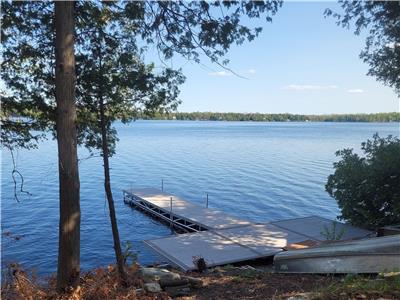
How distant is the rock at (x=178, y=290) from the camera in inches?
277

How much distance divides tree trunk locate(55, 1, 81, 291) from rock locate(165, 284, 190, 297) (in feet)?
7.57

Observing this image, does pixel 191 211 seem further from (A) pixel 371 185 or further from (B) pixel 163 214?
(A) pixel 371 185

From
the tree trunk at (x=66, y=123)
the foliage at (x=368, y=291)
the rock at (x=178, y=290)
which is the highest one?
the tree trunk at (x=66, y=123)

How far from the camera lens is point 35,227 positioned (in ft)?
69.6

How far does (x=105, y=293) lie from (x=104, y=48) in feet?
15.3

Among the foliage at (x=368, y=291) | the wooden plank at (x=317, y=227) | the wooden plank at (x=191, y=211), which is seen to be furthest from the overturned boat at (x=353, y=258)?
the wooden plank at (x=191, y=211)

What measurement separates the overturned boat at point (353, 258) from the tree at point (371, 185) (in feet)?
20.9

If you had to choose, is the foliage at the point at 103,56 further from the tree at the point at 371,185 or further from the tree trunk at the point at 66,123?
the tree at the point at 371,185

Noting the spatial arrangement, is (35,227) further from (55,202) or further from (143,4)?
(143,4)

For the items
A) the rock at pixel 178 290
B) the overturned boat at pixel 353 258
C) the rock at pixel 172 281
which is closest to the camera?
the overturned boat at pixel 353 258

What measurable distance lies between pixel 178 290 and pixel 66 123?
3.80 meters

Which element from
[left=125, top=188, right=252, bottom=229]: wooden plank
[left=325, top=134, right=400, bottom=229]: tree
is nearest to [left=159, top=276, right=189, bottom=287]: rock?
[left=325, top=134, right=400, bottom=229]: tree

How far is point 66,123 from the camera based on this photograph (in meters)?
5.40

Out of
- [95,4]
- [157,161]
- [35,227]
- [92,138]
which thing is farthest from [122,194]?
[95,4]
